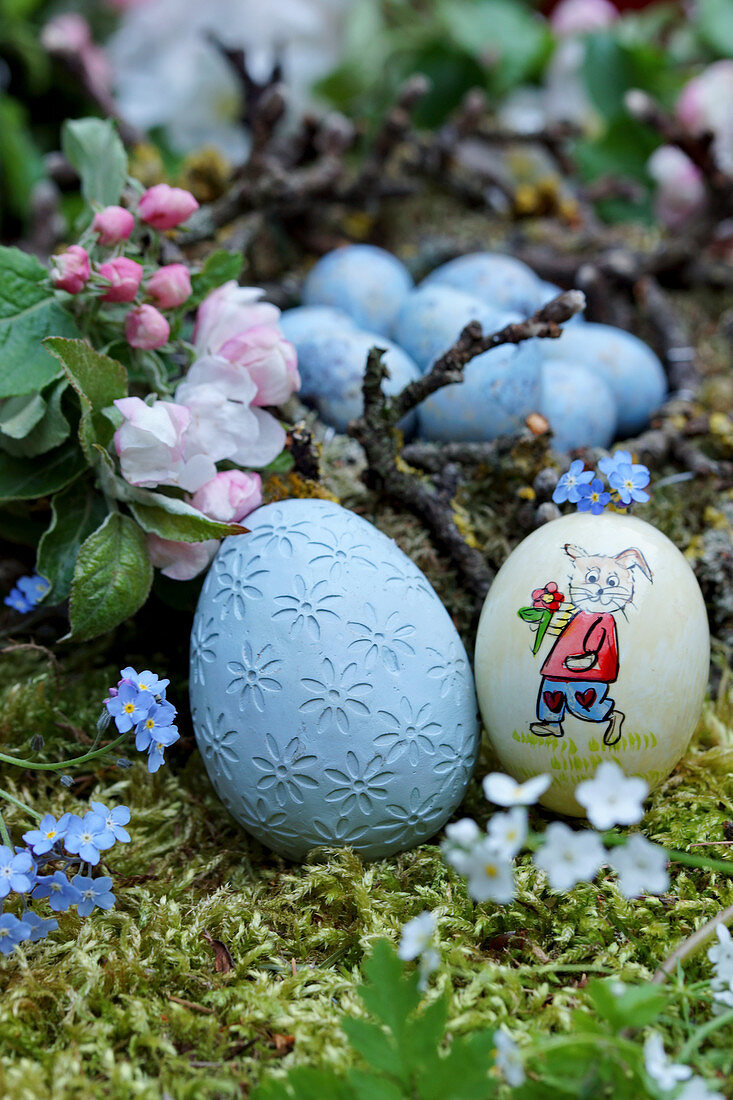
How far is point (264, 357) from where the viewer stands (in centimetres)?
99

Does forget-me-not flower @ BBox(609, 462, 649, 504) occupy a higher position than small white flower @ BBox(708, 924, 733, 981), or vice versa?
forget-me-not flower @ BBox(609, 462, 649, 504)

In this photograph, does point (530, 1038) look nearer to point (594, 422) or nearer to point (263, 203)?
point (594, 422)

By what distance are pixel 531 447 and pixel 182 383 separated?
1.39 feet

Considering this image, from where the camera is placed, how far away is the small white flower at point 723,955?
2.17 feet

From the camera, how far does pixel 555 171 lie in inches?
79.0

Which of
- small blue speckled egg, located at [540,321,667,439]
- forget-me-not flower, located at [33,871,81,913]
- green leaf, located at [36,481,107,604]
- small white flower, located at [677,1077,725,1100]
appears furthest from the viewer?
small blue speckled egg, located at [540,321,667,439]

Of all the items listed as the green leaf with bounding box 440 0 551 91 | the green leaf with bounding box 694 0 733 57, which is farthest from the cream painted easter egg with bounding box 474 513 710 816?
the green leaf with bounding box 694 0 733 57

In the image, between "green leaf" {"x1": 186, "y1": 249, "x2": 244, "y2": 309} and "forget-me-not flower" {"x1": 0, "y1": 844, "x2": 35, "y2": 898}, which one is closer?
"forget-me-not flower" {"x1": 0, "y1": 844, "x2": 35, "y2": 898}

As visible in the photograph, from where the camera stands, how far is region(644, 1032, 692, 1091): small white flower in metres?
0.57

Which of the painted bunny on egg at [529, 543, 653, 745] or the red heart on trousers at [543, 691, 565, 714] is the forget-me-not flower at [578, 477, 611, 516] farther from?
the red heart on trousers at [543, 691, 565, 714]

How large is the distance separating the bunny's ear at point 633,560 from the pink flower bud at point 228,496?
15.5 inches

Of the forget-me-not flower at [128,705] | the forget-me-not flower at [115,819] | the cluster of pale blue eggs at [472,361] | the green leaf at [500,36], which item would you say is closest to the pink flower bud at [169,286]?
the cluster of pale blue eggs at [472,361]

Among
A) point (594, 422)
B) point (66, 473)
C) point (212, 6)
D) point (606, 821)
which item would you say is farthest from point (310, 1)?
point (606, 821)

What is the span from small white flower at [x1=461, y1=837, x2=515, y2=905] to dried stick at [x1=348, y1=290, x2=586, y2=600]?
492mm
